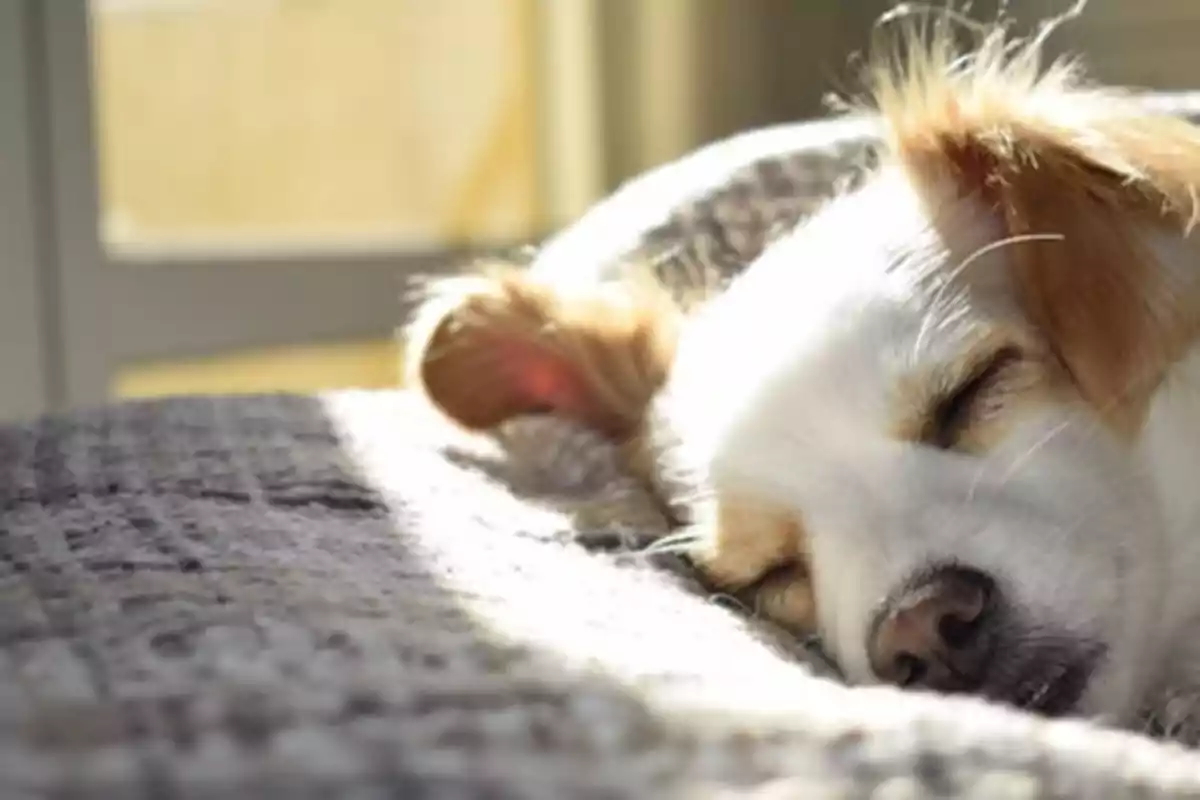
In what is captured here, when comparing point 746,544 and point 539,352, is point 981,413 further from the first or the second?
point 539,352

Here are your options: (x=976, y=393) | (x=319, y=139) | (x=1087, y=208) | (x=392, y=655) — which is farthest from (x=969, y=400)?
(x=319, y=139)

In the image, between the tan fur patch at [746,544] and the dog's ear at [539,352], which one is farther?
the dog's ear at [539,352]

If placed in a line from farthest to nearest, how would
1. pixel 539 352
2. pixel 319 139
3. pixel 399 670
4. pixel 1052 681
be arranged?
pixel 319 139 < pixel 539 352 < pixel 1052 681 < pixel 399 670

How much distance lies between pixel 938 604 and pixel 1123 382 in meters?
0.16

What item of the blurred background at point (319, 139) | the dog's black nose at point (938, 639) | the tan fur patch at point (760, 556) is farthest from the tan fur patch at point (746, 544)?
the blurred background at point (319, 139)

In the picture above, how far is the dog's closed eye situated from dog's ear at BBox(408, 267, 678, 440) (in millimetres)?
334

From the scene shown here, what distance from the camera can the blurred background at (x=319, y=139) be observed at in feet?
6.29

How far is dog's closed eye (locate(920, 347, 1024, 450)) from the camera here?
2.64ft

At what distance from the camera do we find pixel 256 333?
2.12 metres

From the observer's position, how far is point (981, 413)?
0.80 m

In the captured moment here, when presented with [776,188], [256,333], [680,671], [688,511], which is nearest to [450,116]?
[256,333]

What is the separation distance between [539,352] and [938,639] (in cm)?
50

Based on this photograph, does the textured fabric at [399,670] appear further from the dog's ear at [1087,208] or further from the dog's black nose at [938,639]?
the dog's ear at [1087,208]

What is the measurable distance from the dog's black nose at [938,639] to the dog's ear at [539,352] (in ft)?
1.39
